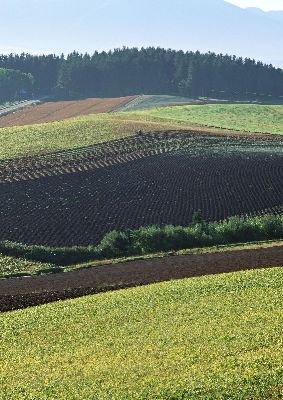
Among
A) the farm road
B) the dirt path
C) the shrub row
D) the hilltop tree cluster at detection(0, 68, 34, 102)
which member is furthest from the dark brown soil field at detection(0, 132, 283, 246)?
the hilltop tree cluster at detection(0, 68, 34, 102)

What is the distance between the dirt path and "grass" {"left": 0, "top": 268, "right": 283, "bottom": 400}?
2.68 metres

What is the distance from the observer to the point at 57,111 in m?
149

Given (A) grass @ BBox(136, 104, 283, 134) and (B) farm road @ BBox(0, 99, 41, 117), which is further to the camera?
(B) farm road @ BBox(0, 99, 41, 117)

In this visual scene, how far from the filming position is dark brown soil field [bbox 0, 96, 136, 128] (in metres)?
136

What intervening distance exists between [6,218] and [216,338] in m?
34.6

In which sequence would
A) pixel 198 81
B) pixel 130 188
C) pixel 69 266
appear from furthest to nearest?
pixel 198 81, pixel 130 188, pixel 69 266

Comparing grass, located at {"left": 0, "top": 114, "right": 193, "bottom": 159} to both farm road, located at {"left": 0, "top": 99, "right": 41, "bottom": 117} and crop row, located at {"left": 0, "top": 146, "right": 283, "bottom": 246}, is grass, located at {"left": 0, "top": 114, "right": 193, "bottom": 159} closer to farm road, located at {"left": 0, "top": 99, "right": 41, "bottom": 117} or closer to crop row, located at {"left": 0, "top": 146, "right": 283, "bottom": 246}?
crop row, located at {"left": 0, "top": 146, "right": 283, "bottom": 246}

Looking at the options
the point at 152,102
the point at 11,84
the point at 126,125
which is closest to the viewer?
the point at 126,125

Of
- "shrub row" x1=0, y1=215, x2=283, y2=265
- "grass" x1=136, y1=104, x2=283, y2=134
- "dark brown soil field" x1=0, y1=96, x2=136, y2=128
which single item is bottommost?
"dark brown soil field" x1=0, y1=96, x2=136, y2=128

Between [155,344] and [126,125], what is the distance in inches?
3250

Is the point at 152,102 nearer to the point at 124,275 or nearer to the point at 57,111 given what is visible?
the point at 57,111

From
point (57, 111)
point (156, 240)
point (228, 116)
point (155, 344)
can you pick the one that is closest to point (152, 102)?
point (57, 111)

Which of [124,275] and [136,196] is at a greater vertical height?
[124,275]

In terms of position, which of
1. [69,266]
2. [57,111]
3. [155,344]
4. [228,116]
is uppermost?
[155,344]
